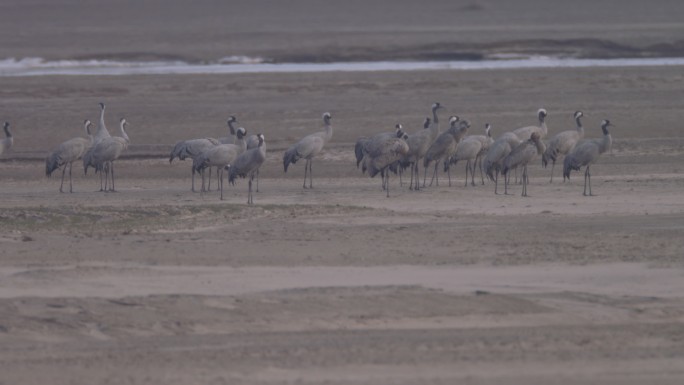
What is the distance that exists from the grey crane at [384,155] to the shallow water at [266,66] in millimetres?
17245

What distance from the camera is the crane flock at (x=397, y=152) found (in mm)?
19344

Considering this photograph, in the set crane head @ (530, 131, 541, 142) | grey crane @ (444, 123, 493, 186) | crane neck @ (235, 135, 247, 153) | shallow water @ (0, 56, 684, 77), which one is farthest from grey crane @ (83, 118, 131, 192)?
shallow water @ (0, 56, 684, 77)

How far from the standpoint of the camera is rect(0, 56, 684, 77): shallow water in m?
38.6

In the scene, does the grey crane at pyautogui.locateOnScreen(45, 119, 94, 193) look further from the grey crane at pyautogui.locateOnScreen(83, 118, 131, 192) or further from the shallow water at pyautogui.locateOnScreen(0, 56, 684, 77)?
the shallow water at pyautogui.locateOnScreen(0, 56, 684, 77)

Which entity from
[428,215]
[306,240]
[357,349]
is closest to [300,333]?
[357,349]

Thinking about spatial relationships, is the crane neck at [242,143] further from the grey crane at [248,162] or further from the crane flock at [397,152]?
the grey crane at [248,162]

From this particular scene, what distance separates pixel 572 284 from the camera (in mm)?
11281

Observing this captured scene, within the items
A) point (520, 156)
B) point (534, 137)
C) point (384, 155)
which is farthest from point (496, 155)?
point (384, 155)

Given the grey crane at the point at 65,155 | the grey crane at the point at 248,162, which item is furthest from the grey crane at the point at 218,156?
the grey crane at the point at 65,155

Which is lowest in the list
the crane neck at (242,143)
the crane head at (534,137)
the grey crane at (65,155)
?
the grey crane at (65,155)

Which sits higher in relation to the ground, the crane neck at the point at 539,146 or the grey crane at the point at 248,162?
the crane neck at the point at 539,146

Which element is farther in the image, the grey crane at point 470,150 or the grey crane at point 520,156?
the grey crane at point 470,150

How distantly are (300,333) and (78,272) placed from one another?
2911 mm

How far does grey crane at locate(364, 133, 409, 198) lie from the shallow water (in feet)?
56.6
